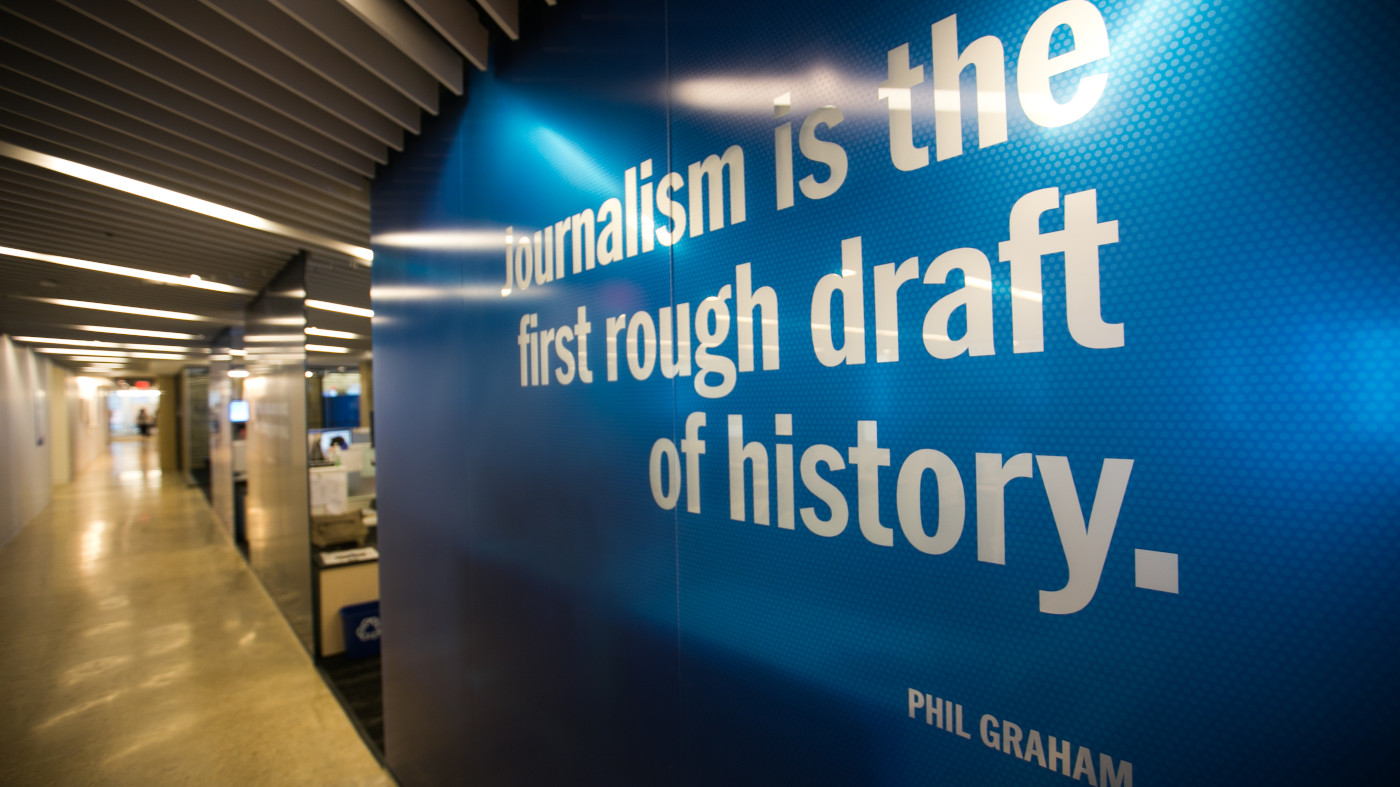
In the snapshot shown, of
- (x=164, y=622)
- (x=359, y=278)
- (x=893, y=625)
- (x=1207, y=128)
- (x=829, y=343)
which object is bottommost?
(x=164, y=622)

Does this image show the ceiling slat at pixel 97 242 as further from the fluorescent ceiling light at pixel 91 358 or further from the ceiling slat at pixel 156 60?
the fluorescent ceiling light at pixel 91 358

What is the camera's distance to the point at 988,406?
1.03 m

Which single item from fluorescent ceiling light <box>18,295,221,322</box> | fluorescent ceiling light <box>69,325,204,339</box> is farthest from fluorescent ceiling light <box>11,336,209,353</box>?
fluorescent ceiling light <box>18,295,221,322</box>

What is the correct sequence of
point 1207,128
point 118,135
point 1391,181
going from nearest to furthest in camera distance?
Result: 1. point 1391,181
2. point 1207,128
3. point 118,135

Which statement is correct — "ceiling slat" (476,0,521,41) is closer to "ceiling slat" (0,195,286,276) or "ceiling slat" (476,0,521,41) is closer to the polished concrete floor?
"ceiling slat" (0,195,286,276)

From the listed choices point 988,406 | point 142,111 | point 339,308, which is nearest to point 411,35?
point 142,111

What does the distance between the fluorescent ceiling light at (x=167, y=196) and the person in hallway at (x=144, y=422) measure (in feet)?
126

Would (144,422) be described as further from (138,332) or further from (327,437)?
(327,437)

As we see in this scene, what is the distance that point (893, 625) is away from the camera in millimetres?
1163

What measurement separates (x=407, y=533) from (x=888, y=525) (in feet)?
9.48

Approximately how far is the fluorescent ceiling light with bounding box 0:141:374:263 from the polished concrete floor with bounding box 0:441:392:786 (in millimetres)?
3190

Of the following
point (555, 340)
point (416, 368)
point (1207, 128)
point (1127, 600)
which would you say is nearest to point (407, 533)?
point (416, 368)

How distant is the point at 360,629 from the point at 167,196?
3545 millimetres

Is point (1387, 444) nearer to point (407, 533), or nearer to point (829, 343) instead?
point (829, 343)
